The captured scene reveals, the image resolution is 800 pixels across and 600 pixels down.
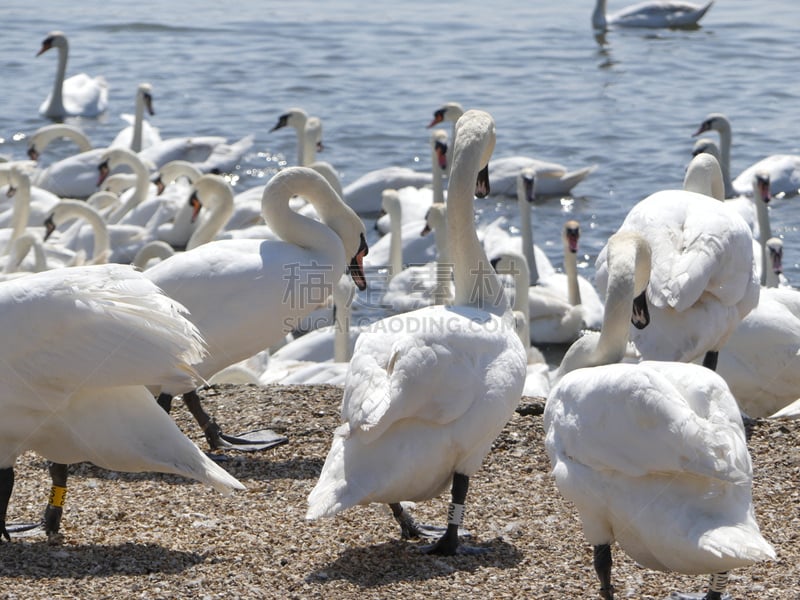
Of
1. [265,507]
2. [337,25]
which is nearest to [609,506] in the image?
[265,507]

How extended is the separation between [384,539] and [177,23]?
85.3ft

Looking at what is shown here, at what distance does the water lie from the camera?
1938 centimetres

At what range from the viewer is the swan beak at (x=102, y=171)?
16.8m

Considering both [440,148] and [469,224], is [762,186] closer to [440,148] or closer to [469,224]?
[440,148]

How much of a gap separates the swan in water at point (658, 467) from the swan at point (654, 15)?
2588 cm

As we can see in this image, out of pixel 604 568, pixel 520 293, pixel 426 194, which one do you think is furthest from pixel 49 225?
pixel 604 568

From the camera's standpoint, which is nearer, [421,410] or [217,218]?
[421,410]

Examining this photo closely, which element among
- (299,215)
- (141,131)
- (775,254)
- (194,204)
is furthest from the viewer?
(141,131)

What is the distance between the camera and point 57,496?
5.51 metres

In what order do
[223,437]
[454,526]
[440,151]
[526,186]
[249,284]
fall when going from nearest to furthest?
1. [454,526]
2. [249,284]
3. [223,437]
4. [526,186]
5. [440,151]

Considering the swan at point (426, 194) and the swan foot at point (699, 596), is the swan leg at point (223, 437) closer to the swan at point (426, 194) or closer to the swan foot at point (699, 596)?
the swan foot at point (699, 596)

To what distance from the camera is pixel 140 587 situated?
4.77 meters

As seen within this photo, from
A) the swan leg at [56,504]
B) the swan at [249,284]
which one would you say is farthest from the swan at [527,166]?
the swan leg at [56,504]

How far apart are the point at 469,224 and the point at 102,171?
11490 millimetres
